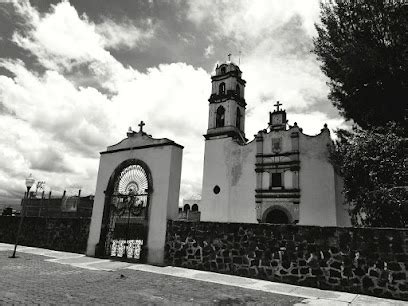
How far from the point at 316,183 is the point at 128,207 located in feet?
43.9

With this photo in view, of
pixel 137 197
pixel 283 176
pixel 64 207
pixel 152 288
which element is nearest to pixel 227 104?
→ pixel 283 176

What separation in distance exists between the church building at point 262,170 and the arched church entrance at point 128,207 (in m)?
11.1

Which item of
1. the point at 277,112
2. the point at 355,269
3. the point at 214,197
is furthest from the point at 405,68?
the point at 214,197

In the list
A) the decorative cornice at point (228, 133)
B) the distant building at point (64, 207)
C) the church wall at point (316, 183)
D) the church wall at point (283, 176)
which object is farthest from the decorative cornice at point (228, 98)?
the distant building at point (64, 207)

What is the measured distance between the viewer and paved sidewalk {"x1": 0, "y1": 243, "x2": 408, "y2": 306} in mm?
5414

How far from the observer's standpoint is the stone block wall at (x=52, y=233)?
1156cm

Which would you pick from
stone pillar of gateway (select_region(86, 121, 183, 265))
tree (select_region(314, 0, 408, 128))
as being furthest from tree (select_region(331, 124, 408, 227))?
stone pillar of gateway (select_region(86, 121, 183, 265))

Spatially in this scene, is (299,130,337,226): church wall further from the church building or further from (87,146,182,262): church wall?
(87,146,182,262): church wall

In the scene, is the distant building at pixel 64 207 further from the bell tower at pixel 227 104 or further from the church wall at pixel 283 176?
the church wall at pixel 283 176

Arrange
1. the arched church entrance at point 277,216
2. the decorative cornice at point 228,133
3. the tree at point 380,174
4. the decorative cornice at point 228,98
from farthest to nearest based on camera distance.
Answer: the decorative cornice at point 228,98 < the decorative cornice at point 228,133 < the arched church entrance at point 277,216 < the tree at point 380,174

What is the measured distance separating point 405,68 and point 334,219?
10.1 metres

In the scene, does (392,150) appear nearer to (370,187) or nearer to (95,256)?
(370,187)

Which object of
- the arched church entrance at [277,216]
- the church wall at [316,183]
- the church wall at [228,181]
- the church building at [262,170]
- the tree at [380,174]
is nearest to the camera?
the tree at [380,174]

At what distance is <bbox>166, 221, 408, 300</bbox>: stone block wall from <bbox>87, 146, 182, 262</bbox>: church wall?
17.6 inches
